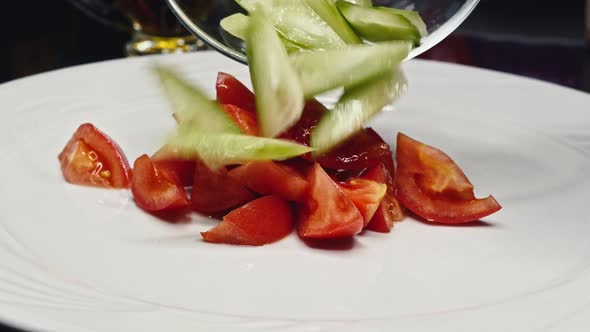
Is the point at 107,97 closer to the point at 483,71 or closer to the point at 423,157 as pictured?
the point at 423,157

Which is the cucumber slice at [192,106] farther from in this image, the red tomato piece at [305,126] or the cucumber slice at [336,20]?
the cucumber slice at [336,20]

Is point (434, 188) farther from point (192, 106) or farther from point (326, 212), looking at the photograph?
point (192, 106)

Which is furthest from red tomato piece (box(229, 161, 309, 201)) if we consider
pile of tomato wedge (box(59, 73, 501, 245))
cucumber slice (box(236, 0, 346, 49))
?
cucumber slice (box(236, 0, 346, 49))

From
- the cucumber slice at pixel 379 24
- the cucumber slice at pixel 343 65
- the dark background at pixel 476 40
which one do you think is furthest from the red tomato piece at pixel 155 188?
the dark background at pixel 476 40

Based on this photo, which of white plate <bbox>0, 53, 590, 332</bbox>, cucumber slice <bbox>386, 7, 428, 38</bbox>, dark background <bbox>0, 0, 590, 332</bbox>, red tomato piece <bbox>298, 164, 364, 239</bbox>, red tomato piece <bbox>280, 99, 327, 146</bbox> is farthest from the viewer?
dark background <bbox>0, 0, 590, 332</bbox>

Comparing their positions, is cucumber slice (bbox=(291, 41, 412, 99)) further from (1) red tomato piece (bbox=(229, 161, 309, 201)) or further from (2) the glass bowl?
(2) the glass bowl

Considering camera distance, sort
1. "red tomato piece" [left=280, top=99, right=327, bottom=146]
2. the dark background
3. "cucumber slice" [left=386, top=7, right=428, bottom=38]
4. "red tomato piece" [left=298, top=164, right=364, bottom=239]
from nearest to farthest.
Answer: "red tomato piece" [left=298, top=164, right=364, bottom=239] < "red tomato piece" [left=280, top=99, right=327, bottom=146] < "cucumber slice" [left=386, top=7, right=428, bottom=38] < the dark background
